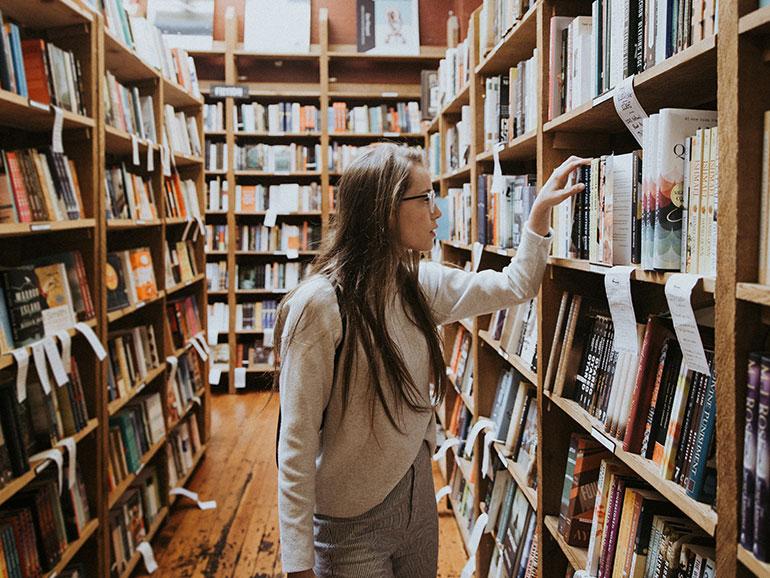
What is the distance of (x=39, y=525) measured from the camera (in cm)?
182

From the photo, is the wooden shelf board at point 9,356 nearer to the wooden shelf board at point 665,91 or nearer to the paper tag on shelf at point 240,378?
the wooden shelf board at point 665,91

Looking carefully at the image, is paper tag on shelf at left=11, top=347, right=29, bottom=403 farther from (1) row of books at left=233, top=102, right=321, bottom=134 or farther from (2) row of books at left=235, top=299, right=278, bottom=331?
(1) row of books at left=233, top=102, right=321, bottom=134

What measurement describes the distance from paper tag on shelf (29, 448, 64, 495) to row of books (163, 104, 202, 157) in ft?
6.16

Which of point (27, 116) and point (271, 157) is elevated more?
point (271, 157)

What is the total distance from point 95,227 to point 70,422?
2.17ft

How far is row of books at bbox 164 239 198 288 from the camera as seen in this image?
10.9ft

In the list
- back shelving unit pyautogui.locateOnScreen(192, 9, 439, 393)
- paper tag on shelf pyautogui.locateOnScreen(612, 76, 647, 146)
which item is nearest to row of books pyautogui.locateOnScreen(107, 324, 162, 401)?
paper tag on shelf pyautogui.locateOnScreen(612, 76, 647, 146)

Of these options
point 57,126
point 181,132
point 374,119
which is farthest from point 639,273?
point 374,119

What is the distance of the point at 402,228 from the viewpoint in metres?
1.44

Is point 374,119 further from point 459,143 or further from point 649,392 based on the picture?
point 649,392

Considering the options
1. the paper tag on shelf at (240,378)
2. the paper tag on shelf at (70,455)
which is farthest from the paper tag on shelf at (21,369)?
the paper tag on shelf at (240,378)

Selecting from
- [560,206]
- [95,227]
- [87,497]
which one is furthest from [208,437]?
[560,206]

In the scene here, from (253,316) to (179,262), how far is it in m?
2.23

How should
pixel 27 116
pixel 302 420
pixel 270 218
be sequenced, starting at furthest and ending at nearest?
1. pixel 270 218
2. pixel 27 116
3. pixel 302 420
